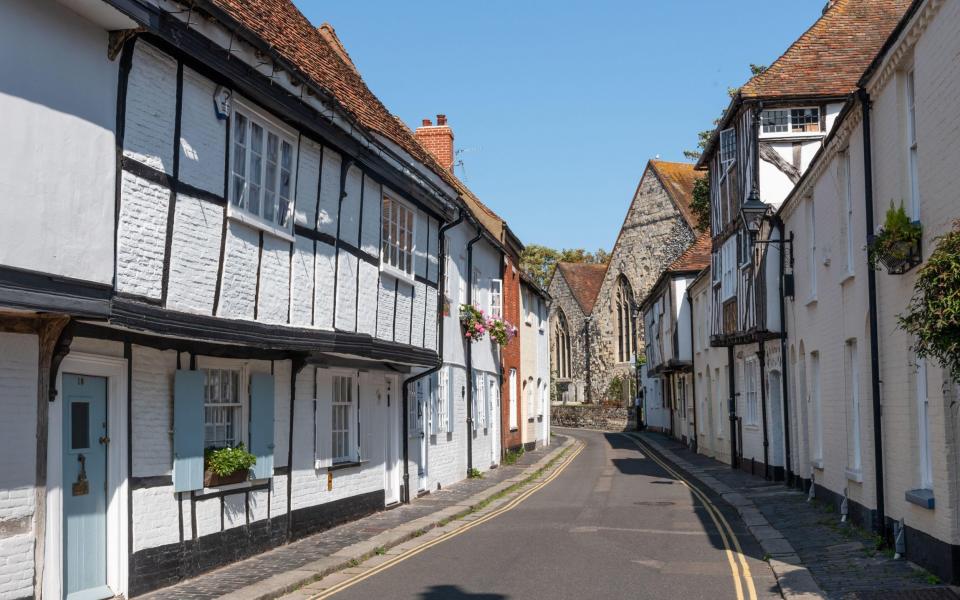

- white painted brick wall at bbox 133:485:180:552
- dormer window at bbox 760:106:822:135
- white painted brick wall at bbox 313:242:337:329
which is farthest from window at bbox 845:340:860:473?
white painted brick wall at bbox 133:485:180:552

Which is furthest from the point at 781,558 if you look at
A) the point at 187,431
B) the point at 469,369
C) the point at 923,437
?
the point at 469,369

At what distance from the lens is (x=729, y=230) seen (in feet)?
81.4

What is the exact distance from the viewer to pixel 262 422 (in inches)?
492

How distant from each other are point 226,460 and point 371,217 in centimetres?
560

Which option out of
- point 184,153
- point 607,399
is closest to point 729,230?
point 184,153

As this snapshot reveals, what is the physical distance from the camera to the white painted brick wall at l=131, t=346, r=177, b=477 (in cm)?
998

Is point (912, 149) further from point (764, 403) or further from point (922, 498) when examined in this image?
point (764, 403)

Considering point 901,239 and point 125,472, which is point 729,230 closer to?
point 901,239

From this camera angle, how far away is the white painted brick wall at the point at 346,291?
1417 centimetres

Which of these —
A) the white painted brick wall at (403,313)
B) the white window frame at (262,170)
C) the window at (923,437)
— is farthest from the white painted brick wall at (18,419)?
the white painted brick wall at (403,313)

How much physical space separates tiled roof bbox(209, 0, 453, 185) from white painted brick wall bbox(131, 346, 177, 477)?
4203mm

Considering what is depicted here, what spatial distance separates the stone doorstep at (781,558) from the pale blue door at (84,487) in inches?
253

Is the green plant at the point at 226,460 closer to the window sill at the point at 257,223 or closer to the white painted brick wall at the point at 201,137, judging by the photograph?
the window sill at the point at 257,223

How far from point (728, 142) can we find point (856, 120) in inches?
463
